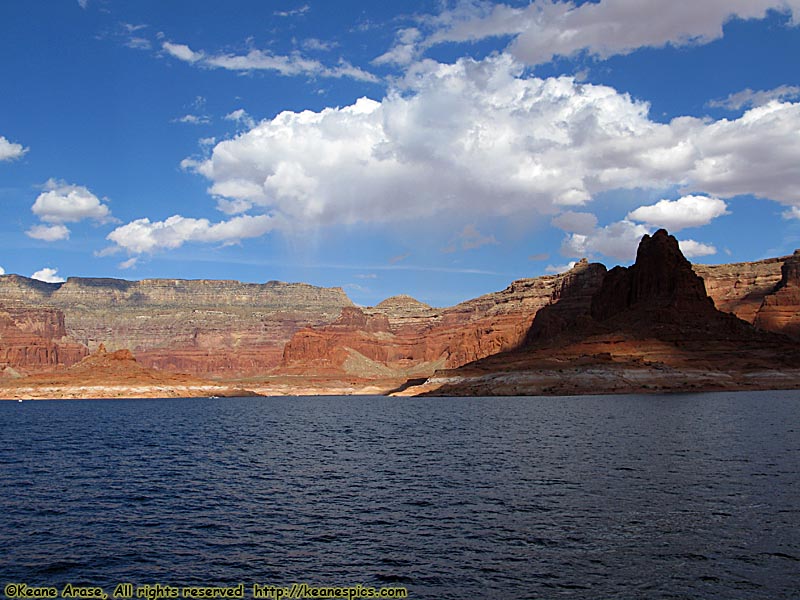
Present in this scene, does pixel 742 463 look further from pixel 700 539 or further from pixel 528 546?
pixel 528 546

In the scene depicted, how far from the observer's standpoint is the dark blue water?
30250mm

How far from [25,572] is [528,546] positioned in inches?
861

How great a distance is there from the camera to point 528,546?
34.0 metres

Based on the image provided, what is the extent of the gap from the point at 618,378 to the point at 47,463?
138601 mm

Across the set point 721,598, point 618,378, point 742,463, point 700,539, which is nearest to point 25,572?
point 721,598

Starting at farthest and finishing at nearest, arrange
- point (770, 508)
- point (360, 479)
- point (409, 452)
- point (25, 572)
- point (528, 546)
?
point (409, 452)
point (360, 479)
point (770, 508)
point (528, 546)
point (25, 572)

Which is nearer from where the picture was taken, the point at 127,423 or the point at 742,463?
the point at 742,463

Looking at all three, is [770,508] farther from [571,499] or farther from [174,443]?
[174,443]

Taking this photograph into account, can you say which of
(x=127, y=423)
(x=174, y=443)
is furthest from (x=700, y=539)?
(x=127, y=423)

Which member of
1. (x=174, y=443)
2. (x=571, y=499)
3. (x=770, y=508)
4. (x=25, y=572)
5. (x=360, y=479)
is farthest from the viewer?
(x=174, y=443)

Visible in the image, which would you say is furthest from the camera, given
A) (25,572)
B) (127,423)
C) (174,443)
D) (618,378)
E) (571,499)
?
(618,378)

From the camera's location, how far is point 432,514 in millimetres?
40812

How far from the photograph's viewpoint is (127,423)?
120 meters

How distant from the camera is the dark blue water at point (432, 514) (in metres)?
30.2
